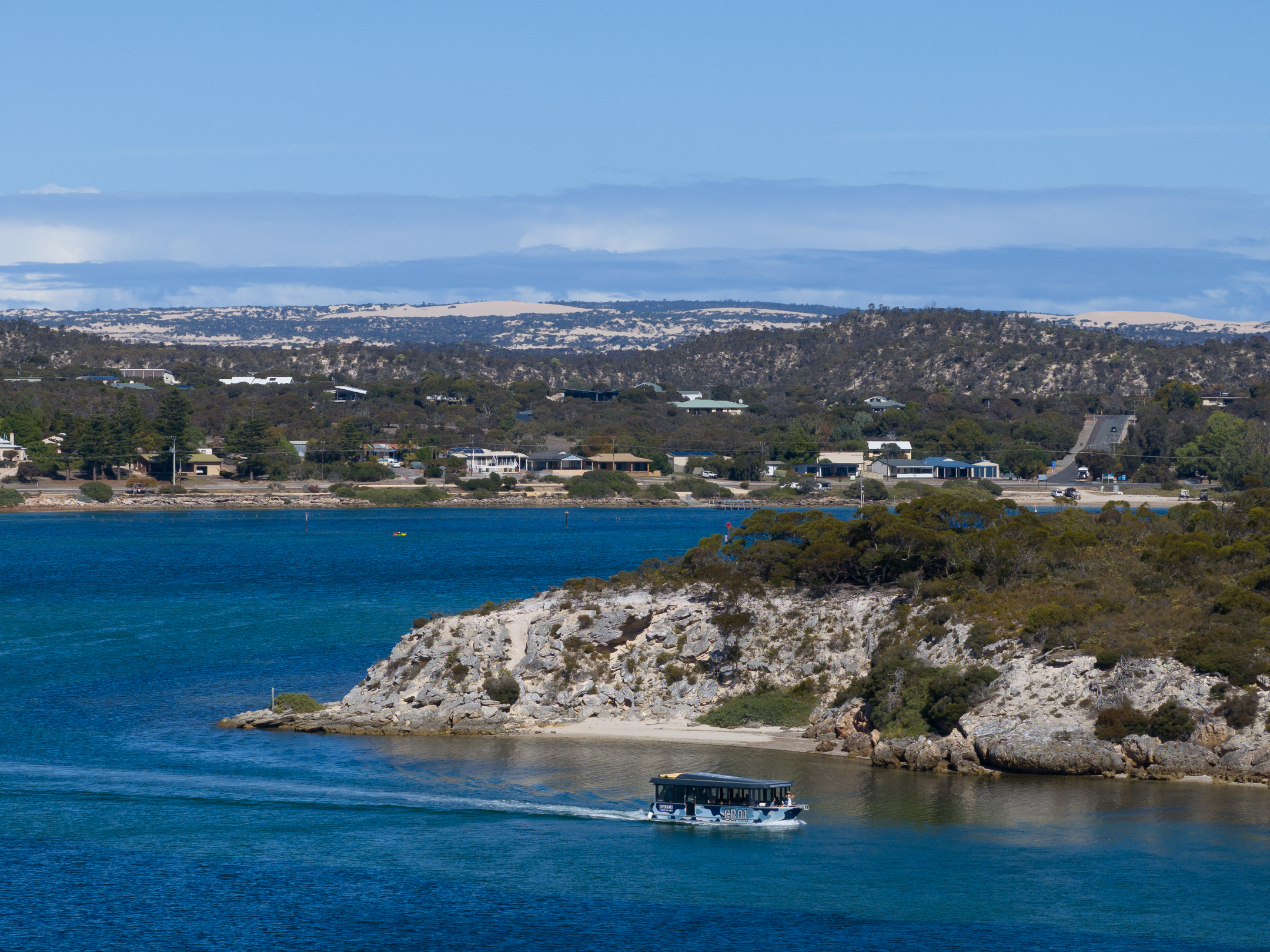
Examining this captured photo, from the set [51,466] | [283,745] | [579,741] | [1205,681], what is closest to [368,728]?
[283,745]

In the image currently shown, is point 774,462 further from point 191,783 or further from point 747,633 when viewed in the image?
point 191,783

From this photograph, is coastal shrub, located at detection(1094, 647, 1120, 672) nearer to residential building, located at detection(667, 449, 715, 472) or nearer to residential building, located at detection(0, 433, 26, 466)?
residential building, located at detection(667, 449, 715, 472)

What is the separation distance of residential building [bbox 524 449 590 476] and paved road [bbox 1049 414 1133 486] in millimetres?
53751

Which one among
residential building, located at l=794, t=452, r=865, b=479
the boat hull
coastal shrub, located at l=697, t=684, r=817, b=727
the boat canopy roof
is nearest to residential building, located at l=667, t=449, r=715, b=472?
residential building, located at l=794, t=452, r=865, b=479

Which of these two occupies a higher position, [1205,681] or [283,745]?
[1205,681]

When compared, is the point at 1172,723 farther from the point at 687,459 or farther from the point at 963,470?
the point at 687,459

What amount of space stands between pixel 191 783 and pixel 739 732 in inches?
634

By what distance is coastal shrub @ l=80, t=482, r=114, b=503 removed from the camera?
516 feet

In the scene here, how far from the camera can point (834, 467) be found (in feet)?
576

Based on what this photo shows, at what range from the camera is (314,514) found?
15100cm

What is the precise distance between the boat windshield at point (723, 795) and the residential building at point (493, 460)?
468 ft

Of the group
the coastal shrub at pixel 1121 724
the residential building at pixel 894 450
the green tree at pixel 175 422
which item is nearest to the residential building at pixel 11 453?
the green tree at pixel 175 422

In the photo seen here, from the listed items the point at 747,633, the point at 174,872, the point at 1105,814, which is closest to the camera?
the point at 174,872

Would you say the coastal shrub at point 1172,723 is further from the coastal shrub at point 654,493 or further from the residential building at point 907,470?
the residential building at point 907,470
